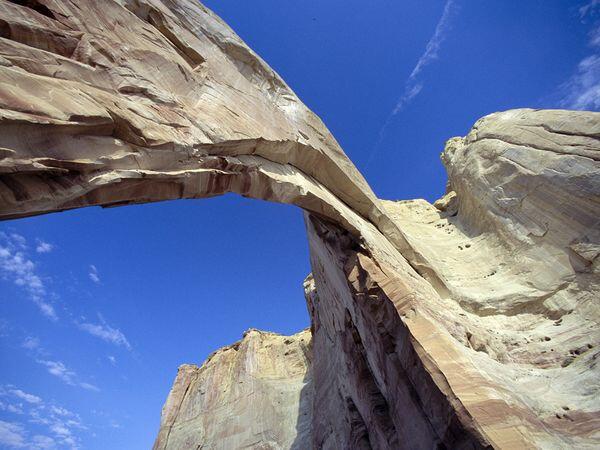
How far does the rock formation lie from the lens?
22.4 ft

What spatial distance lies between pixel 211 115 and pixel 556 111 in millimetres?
13395

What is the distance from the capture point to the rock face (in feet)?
75.3

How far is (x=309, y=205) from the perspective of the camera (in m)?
11.9

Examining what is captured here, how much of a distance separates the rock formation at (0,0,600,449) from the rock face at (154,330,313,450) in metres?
5.07

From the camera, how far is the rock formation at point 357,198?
682 centimetres

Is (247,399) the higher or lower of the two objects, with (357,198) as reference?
lower

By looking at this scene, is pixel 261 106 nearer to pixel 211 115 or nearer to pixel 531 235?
pixel 211 115

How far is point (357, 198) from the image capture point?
14.6m

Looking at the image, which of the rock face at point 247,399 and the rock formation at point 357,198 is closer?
the rock formation at point 357,198

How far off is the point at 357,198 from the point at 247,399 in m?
18.5

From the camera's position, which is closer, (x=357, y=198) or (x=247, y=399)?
(x=357, y=198)

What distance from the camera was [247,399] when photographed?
25.7m

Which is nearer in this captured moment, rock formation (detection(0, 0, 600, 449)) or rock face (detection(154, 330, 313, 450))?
rock formation (detection(0, 0, 600, 449))

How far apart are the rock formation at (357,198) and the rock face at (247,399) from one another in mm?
5071
